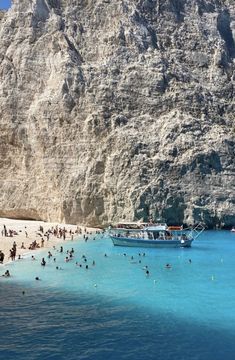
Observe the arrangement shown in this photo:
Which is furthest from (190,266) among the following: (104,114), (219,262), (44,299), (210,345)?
Result: (104,114)

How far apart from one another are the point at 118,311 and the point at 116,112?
149ft

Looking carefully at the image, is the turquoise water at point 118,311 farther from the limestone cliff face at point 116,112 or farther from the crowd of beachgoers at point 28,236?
the limestone cliff face at point 116,112

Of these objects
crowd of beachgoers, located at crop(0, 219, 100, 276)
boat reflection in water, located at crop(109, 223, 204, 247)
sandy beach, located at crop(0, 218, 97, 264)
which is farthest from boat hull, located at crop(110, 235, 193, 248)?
sandy beach, located at crop(0, 218, 97, 264)

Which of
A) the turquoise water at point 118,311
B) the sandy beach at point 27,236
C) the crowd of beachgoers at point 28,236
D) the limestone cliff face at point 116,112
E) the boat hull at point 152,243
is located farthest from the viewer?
the limestone cliff face at point 116,112

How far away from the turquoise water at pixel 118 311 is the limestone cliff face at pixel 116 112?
2610 cm

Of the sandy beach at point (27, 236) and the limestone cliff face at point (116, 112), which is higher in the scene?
the limestone cliff face at point (116, 112)

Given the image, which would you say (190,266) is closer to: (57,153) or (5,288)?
(5,288)

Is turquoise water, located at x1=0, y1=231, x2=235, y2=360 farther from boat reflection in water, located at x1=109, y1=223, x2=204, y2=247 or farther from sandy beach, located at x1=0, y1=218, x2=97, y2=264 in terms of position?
boat reflection in water, located at x1=109, y1=223, x2=204, y2=247

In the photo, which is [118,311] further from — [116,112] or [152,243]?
[116,112]

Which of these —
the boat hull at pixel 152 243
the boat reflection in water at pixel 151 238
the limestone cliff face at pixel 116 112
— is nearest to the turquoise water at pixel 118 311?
the boat hull at pixel 152 243

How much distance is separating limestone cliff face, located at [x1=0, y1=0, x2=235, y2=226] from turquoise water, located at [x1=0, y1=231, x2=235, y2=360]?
85.6ft

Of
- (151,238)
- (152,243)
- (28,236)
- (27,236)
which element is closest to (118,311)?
(152,243)

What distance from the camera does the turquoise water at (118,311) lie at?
15000 mm

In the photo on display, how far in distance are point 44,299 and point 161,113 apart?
45.6 metres
